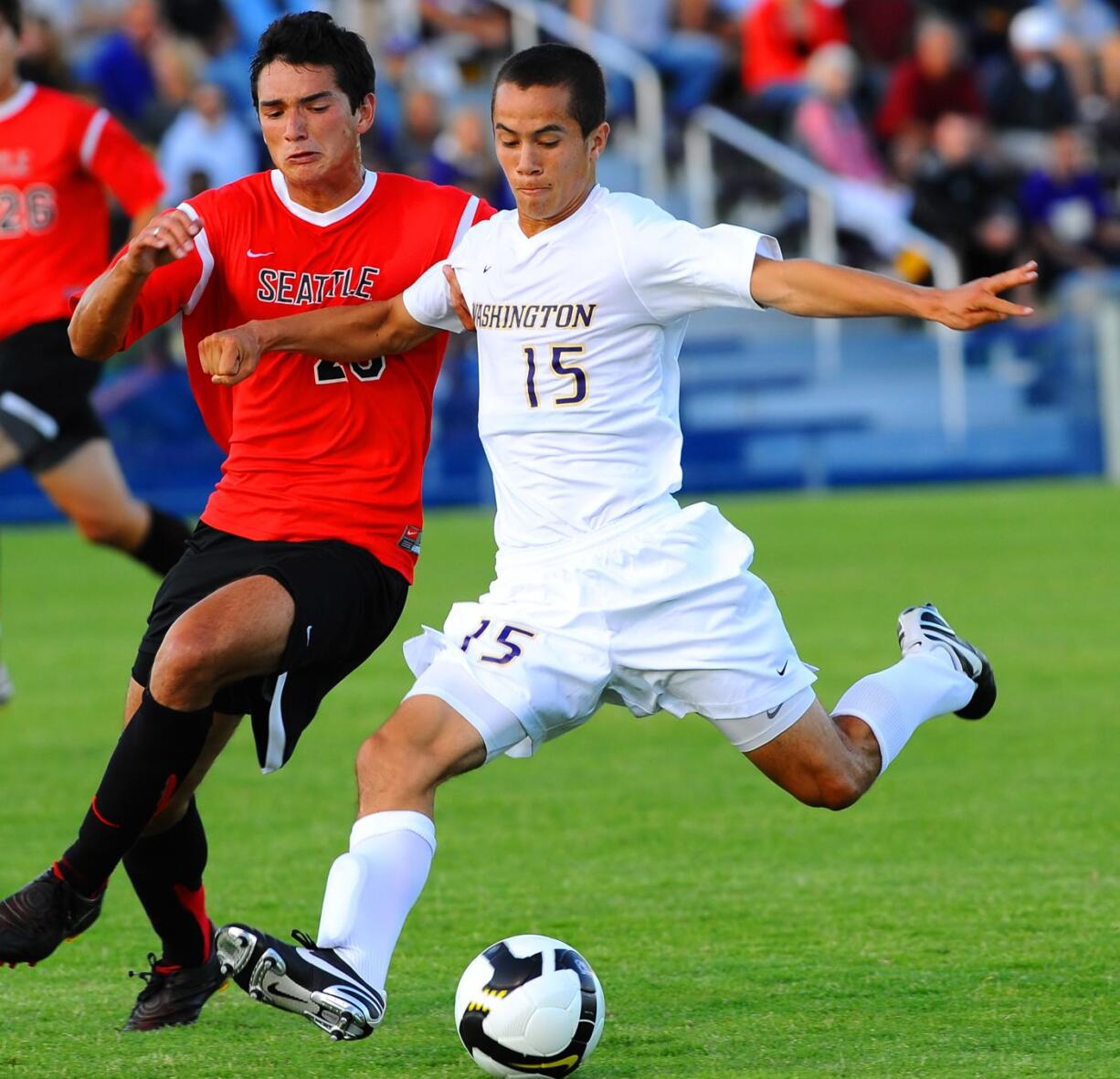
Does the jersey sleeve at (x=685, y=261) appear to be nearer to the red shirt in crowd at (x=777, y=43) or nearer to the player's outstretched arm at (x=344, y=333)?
Result: the player's outstretched arm at (x=344, y=333)

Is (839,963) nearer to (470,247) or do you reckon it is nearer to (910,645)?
(910,645)

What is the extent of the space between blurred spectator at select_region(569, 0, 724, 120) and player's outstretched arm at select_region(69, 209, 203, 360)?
1719 centimetres

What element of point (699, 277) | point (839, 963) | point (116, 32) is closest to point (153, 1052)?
point (839, 963)

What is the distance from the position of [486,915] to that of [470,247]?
2.00 metres

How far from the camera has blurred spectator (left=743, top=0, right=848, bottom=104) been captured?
21.7 metres

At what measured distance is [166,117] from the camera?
18.9 m

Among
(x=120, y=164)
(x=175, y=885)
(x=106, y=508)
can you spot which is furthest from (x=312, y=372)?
(x=106, y=508)

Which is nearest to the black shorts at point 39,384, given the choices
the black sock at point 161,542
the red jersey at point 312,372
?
the black sock at point 161,542

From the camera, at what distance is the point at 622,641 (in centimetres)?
478

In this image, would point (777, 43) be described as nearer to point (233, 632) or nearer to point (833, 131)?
point (833, 131)

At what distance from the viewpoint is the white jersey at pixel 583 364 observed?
483 centimetres

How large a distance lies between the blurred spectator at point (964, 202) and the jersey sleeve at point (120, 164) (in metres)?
13.3

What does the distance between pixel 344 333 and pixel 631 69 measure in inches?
639

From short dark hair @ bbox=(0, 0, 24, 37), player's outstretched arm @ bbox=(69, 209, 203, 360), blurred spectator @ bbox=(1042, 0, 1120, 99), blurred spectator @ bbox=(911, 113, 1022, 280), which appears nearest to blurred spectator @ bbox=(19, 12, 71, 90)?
short dark hair @ bbox=(0, 0, 24, 37)
